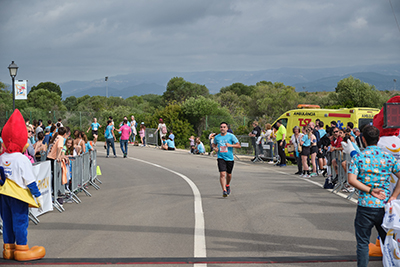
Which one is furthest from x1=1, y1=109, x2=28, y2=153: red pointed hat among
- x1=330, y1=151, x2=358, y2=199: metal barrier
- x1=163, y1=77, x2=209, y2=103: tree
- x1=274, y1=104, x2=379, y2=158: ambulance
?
x1=163, y1=77, x2=209, y2=103: tree

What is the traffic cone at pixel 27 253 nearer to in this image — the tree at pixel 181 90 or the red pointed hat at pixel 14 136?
the red pointed hat at pixel 14 136

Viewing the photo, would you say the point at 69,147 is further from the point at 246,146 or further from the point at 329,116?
the point at 246,146

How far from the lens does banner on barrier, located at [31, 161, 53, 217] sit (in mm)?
9167

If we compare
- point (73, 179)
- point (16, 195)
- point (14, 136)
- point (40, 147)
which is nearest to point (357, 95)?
point (40, 147)

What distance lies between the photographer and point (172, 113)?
3847 cm

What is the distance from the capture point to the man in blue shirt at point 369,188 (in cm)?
527

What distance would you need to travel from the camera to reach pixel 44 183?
9492mm

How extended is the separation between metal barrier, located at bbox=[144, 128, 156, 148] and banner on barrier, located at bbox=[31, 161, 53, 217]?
2220cm

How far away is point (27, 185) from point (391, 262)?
4.99 m

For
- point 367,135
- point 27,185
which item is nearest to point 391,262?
point 367,135

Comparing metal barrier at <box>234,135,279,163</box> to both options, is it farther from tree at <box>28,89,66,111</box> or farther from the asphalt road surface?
tree at <box>28,89,66,111</box>

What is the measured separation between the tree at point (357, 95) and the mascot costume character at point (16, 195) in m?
54.9

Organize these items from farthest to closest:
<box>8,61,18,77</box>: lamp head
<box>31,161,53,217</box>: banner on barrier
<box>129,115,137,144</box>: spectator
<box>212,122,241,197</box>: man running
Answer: <box>129,115,137,144</box>: spectator → <box>8,61,18,77</box>: lamp head → <box>212,122,241,197</box>: man running → <box>31,161,53,217</box>: banner on barrier

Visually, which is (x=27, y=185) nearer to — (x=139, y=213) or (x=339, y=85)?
(x=139, y=213)
